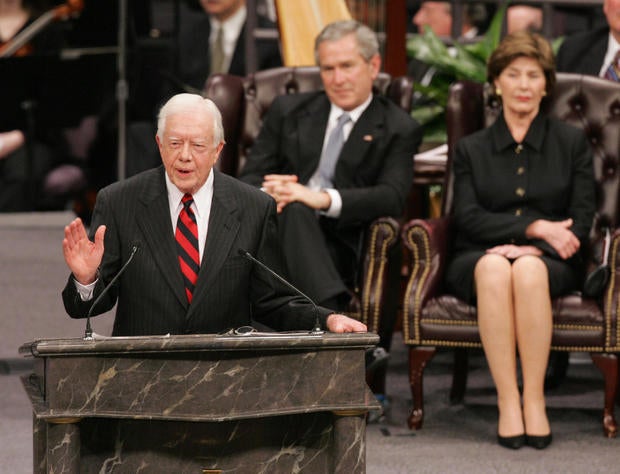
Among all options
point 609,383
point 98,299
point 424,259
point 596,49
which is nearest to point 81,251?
point 98,299

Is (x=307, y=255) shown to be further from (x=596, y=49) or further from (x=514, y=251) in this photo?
(x=596, y=49)

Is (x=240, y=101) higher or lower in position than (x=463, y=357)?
higher

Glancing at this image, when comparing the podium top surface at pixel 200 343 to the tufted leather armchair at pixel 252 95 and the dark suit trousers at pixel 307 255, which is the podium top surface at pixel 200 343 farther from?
the tufted leather armchair at pixel 252 95

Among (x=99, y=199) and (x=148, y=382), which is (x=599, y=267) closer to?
(x=99, y=199)

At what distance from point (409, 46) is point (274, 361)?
3356 millimetres

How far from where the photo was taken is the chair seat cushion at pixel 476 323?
3.99 m

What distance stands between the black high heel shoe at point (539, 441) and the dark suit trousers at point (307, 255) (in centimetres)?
70

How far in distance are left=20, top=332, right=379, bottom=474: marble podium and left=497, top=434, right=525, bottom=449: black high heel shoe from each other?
5.23 feet

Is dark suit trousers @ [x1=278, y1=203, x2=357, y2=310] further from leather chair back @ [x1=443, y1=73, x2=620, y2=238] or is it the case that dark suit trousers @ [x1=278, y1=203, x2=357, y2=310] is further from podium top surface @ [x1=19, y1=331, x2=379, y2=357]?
podium top surface @ [x1=19, y1=331, x2=379, y2=357]

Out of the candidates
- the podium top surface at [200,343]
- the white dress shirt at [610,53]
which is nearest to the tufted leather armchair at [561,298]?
the white dress shirt at [610,53]

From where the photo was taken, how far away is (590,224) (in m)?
4.16

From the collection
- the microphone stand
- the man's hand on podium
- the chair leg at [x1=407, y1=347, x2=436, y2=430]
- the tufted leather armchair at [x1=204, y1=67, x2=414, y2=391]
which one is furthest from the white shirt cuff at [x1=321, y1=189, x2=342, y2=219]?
the microphone stand

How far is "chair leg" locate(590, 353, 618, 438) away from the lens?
4.01 m

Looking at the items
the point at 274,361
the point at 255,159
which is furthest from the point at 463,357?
the point at 274,361
